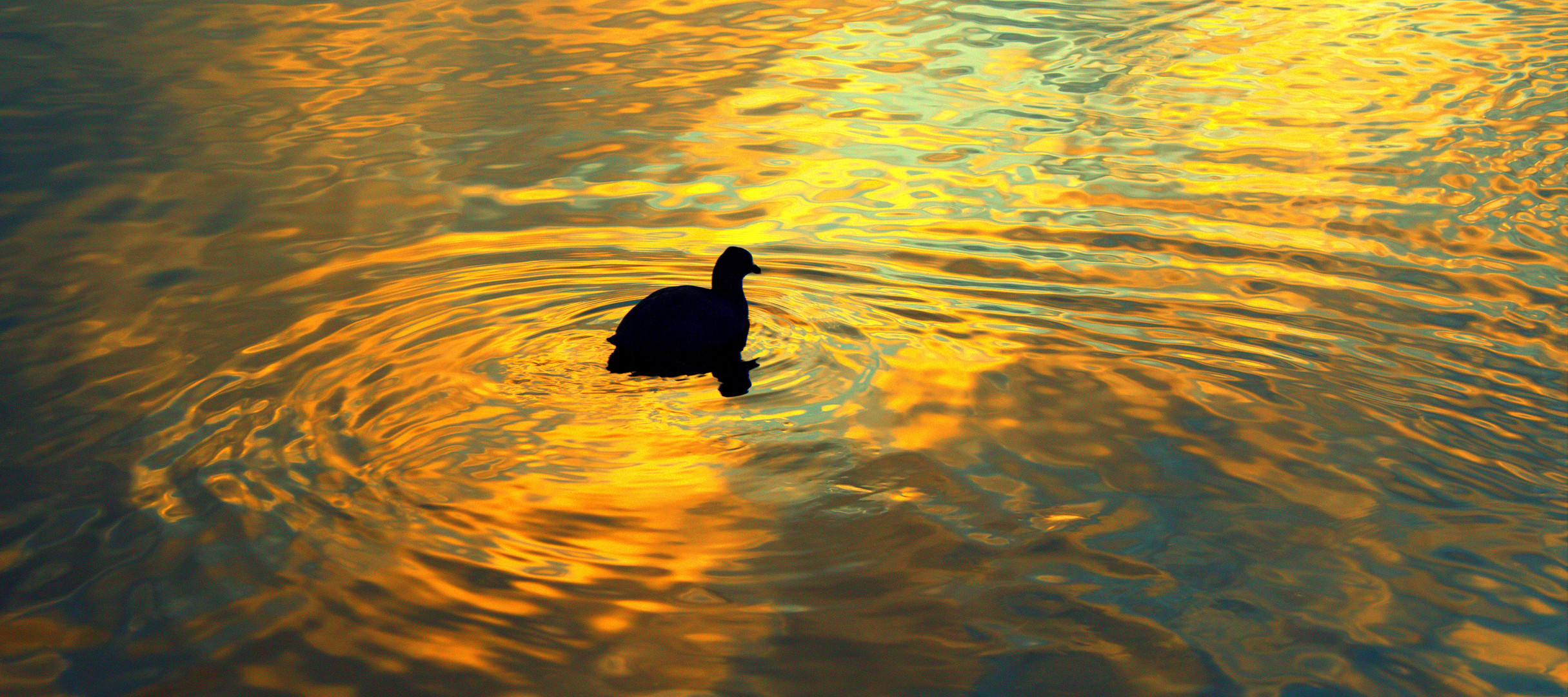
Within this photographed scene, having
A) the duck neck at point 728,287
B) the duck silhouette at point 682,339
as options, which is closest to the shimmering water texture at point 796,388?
the duck silhouette at point 682,339

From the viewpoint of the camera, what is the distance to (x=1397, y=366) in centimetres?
899

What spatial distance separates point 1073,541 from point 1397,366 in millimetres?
3530

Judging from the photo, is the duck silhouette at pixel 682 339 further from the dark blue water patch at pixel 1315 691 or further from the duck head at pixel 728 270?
the dark blue water patch at pixel 1315 691

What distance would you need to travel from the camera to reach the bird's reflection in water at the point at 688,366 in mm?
8609

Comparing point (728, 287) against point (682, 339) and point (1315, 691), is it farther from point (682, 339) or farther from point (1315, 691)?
point (1315, 691)

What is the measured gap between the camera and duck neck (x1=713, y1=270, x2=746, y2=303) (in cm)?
949

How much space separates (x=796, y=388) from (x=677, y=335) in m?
0.92

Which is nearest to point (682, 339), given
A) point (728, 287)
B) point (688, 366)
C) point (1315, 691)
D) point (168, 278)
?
point (688, 366)

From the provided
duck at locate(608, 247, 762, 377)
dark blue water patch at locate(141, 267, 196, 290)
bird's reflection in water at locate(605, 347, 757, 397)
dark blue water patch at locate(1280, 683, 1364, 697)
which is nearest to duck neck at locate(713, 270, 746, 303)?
duck at locate(608, 247, 762, 377)

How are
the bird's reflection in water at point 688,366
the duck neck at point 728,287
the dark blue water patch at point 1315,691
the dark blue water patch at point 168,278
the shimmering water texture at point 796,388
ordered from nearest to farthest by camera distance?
the dark blue water patch at point 1315,691 < the shimmering water texture at point 796,388 < the bird's reflection in water at point 688,366 < the duck neck at point 728,287 < the dark blue water patch at point 168,278

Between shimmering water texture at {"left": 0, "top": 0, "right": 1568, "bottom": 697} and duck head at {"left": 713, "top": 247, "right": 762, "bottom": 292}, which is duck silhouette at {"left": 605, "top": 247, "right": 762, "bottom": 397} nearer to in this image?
shimmering water texture at {"left": 0, "top": 0, "right": 1568, "bottom": 697}

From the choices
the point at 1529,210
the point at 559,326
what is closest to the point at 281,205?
the point at 559,326

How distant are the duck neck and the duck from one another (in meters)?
0.30

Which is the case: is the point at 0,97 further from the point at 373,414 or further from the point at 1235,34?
the point at 1235,34
